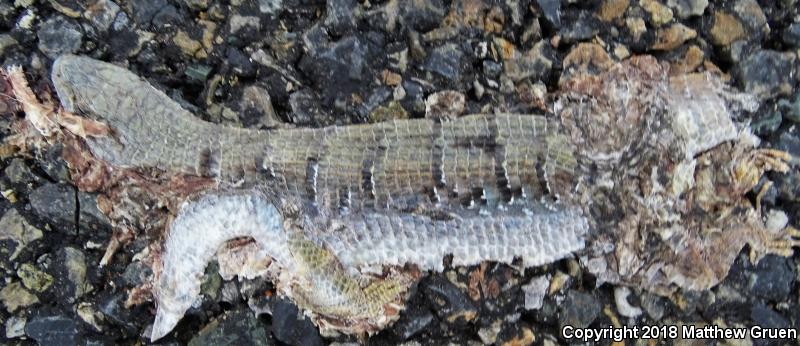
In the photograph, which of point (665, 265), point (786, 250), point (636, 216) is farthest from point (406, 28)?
point (786, 250)

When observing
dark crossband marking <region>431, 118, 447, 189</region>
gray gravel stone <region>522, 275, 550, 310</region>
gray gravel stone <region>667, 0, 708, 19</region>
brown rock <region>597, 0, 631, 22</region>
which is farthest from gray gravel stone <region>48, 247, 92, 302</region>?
gray gravel stone <region>667, 0, 708, 19</region>

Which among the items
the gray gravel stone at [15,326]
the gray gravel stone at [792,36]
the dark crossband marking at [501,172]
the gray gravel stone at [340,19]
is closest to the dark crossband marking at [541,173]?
the dark crossband marking at [501,172]

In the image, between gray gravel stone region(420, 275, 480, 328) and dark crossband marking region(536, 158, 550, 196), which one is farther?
gray gravel stone region(420, 275, 480, 328)

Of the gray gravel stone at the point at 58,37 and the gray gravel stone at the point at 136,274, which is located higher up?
the gray gravel stone at the point at 58,37

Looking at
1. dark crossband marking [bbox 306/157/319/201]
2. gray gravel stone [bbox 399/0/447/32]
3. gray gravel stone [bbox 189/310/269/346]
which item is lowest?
gray gravel stone [bbox 189/310/269/346]

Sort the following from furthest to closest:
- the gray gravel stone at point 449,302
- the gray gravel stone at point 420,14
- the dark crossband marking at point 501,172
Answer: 1. the gray gravel stone at point 420,14
2. the gray gravel stone at point 449,302
3. the dark crossband marking at point 501,172

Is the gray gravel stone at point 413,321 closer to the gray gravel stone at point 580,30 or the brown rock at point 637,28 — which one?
the gray gravel stone at point 580,30

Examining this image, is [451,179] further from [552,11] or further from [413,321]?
[552,11]

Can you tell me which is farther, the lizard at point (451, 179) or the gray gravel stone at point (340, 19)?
the gray gravel stone at point (340, 19)

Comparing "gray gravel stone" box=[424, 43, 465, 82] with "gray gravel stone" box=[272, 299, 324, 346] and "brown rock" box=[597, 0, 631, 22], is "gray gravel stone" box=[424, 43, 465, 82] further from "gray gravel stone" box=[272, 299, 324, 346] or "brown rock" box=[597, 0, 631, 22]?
"gray gravel stone" box=[272, 299, 324, 346]
